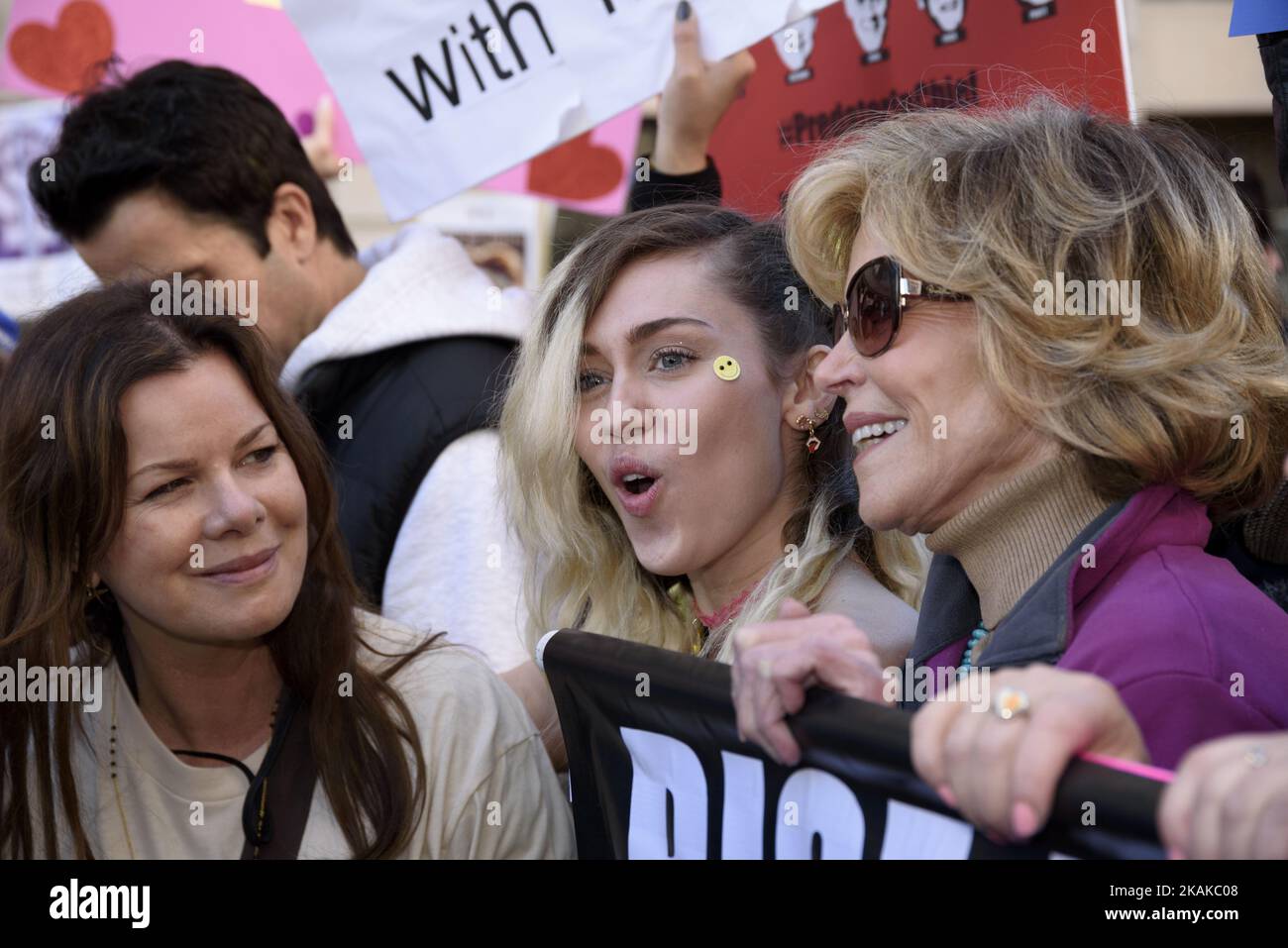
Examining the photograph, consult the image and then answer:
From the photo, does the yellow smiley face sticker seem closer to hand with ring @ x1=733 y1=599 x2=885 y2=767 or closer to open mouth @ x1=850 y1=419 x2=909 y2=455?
open mouth @ x1=850 y1=419 x2=909 y2=455

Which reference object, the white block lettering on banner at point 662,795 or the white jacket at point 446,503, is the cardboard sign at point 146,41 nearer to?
the white jacket at point 446,503

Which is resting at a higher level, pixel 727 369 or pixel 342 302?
pixel 342 302

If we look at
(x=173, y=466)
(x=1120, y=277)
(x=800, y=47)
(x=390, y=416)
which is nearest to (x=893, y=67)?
(x=800, y=47)

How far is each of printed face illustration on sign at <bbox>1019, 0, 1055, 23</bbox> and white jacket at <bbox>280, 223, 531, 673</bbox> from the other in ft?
4.38

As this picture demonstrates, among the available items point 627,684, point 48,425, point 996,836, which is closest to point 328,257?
point 48,425

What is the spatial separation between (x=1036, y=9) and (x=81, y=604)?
7.41 feet

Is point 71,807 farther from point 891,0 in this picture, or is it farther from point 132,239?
point 891,0

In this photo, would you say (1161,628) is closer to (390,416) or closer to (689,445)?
(689,445)

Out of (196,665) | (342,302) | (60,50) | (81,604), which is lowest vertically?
(196,665)

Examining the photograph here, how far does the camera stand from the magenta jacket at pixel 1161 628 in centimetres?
162

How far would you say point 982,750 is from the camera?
1293 mm

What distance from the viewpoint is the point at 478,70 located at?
335 centimetres

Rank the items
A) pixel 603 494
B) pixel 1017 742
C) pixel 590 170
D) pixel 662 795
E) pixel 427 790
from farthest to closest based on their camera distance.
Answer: pixel 590 170, pixel 603 494, pixel 427 790, pixel 662 795, pixel 1017 742
